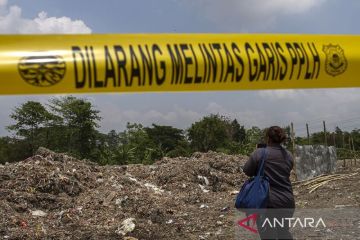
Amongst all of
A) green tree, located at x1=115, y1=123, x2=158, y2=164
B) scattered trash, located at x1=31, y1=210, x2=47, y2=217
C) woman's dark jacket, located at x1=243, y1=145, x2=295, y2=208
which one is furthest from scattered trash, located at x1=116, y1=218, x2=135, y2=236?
green tree, located at x1=115, y1=123, x2=158, y2=164

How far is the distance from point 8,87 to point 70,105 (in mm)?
37474

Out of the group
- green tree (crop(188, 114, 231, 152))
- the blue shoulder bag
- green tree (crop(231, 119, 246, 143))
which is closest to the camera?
the blue shoulder bag

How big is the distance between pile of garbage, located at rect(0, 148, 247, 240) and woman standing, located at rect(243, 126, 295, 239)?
11.3ft

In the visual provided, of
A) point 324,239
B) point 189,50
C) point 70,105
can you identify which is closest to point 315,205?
point 324,239

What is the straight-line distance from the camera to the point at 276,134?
4.31 meters

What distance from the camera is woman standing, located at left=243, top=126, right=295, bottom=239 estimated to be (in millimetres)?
4273

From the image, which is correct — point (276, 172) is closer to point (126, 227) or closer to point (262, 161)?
point (262, 161)

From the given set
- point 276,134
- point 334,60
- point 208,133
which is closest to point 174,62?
point 334,60

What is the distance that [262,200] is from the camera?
419cm

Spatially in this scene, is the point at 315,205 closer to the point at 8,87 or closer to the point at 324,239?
the point at 324,239

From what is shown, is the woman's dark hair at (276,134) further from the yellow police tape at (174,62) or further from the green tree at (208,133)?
the green tree at (208,133)

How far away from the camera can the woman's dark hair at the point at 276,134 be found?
14.1 ft

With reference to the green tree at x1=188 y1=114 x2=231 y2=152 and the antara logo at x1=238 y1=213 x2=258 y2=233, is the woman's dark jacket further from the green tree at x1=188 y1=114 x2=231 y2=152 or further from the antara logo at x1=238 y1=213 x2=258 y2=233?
the green tree at x1=188 y1=114 x2=231 y2=152

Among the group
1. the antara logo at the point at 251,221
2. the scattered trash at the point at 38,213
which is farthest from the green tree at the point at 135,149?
the antara logo at the point at 251,221
